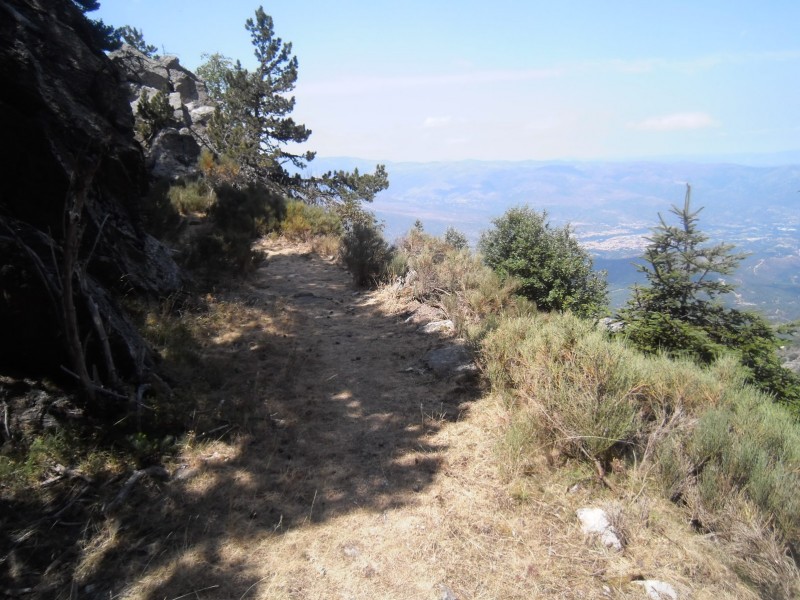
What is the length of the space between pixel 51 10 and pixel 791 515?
337 inches

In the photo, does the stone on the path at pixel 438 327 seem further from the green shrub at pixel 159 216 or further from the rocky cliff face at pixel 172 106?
the rocky cliff face at pixel 172 106

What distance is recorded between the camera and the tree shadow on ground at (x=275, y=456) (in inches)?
94.4

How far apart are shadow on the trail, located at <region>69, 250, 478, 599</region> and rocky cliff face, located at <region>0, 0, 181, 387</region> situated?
1.10 metres

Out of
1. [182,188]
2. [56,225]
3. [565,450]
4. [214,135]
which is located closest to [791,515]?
[565,450]

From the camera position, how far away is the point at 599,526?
2699 millimetres

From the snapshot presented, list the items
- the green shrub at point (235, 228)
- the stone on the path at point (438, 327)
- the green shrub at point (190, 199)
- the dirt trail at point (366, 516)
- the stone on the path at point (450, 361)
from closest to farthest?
the dirt trail at point (366, 516), the stone on the path at point (450, 361), the stone on the path at point (438, 327), the green shrub at point (235, 228), the green shrub at point (190, 199)

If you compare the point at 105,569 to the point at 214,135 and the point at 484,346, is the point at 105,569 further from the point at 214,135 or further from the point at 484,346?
the point at 214,135

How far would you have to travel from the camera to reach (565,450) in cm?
333

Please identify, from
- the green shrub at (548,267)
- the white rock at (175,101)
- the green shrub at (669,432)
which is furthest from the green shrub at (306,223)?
the white rock at (175,101)

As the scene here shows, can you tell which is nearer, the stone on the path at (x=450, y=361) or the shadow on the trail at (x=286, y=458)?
the shadow on the trail at (x=286, y=458)

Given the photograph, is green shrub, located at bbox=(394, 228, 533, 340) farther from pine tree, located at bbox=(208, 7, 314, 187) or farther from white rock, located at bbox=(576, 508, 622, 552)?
pine tree, located at bbox=(208, 7, 314, 187)

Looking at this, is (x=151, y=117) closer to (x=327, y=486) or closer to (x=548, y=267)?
(x=548, y=267)

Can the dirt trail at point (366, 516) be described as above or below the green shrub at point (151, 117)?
below

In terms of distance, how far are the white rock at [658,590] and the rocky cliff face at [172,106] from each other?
320 inches
